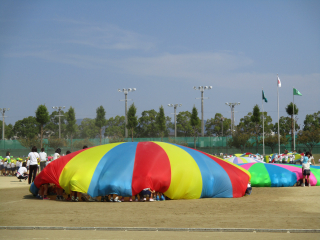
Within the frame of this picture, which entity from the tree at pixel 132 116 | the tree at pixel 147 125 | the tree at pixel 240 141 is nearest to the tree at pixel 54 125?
the tree at pixel 147 125

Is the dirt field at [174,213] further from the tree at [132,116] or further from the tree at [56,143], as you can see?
the tree at [56,143]

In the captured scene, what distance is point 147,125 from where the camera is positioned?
2803 inches

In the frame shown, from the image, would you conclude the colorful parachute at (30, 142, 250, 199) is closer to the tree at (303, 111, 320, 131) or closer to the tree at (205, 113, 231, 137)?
the tree at (303, 111, 320, 131)

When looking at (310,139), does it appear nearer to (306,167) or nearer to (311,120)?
(311,120)

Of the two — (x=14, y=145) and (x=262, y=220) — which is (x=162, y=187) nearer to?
(x=262, y=220)

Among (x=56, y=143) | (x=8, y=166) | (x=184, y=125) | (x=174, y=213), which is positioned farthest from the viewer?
(x=184, y=125)

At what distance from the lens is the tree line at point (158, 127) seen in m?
44.5

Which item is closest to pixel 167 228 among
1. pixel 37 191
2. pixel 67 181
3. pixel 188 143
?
pixel 67 181

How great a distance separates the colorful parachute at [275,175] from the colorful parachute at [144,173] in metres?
3.46

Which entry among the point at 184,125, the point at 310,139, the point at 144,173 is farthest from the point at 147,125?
the point at 144,173

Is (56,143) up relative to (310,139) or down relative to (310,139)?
down

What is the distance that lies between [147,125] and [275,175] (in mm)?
56301

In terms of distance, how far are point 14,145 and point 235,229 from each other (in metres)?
42.4

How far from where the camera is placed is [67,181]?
10.8 metres
